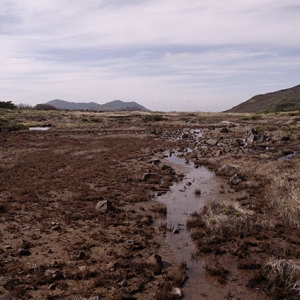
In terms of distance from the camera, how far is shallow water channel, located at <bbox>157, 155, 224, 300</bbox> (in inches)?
336

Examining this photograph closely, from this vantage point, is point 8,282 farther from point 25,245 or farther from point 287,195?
point 287,195

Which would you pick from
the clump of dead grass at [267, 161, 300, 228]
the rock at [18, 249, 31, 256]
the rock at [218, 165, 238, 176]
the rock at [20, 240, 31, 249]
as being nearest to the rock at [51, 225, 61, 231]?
the rock at [20, 240, 31, 249]

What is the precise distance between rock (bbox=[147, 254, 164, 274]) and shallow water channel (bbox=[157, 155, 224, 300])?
2.61ft

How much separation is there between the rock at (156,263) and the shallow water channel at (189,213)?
79 cm

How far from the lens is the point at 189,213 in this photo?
14.7m

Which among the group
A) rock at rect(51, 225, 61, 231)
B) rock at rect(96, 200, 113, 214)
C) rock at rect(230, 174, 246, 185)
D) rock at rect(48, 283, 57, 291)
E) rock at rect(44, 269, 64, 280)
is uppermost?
rock at rect(230, 174, 246, 185)

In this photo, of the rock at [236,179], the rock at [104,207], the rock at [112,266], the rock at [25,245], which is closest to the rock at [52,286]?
the rock at [112,266]

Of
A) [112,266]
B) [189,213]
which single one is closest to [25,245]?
[112,266]

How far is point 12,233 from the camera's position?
1194cm

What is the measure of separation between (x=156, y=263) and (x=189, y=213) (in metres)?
5.59

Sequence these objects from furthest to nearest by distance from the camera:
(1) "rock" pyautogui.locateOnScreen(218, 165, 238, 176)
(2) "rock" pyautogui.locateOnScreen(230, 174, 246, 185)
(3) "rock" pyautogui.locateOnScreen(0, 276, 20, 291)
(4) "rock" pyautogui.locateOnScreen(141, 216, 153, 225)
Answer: (1) "rock" pyautogui.locateOnScreen(218, 165, 238, 176), (2) "rock" pyautogui.locateOnScreen(230, 174, 246, 185), (4) "rock" pyautogui.locateOnScreen(141, 216, 153, 225), (3) "rock" pyautogui.locateOnScreen(0, 276, 20, 291)

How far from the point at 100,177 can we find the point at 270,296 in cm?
1611

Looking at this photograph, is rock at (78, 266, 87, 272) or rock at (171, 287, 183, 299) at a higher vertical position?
rock at (78, 266, 87, 272)

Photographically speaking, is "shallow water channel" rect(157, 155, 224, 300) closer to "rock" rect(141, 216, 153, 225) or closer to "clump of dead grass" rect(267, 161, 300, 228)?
"rock" rect(141, 216, 153, 225)
